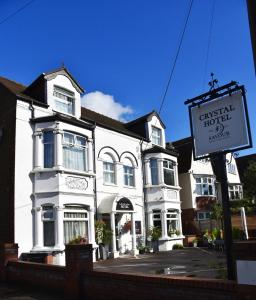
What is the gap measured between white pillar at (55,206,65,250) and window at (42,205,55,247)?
1.13 feet

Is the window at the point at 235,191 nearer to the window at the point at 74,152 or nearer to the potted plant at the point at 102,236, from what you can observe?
the potted plant at the point at 102,236

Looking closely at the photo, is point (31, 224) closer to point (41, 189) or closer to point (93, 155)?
point (41, 189)

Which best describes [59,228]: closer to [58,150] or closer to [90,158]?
[58,150]

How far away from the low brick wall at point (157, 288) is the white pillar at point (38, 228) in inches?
354

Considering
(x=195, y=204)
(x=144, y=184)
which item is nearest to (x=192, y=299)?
(x=144, y=184)

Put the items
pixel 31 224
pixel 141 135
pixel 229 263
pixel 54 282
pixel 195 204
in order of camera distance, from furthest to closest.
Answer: pixel 195 204 → pixel 141 135 → pixel 31 224 → pixel 54 282 → pixel 229 263

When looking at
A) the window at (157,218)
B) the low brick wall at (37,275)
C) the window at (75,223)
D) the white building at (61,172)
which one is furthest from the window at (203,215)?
the low brick wall at (37,275)

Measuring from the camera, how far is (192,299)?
7.43m

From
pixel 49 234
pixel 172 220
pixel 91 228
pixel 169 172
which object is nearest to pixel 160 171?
pixel 169 172

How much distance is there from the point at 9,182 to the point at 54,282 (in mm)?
8782

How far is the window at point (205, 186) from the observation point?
110 feet

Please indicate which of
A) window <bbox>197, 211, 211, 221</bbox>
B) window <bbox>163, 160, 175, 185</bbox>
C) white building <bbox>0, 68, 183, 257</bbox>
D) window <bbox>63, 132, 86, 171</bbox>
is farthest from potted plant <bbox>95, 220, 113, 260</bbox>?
window <bbox>197, 211, 211, 221</bbox>

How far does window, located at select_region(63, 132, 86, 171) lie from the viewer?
66.7ft

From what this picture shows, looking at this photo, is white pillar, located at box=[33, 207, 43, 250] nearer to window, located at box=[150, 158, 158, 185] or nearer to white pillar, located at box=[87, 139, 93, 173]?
white pillar, located at box=[87, 139, 93, 173]
